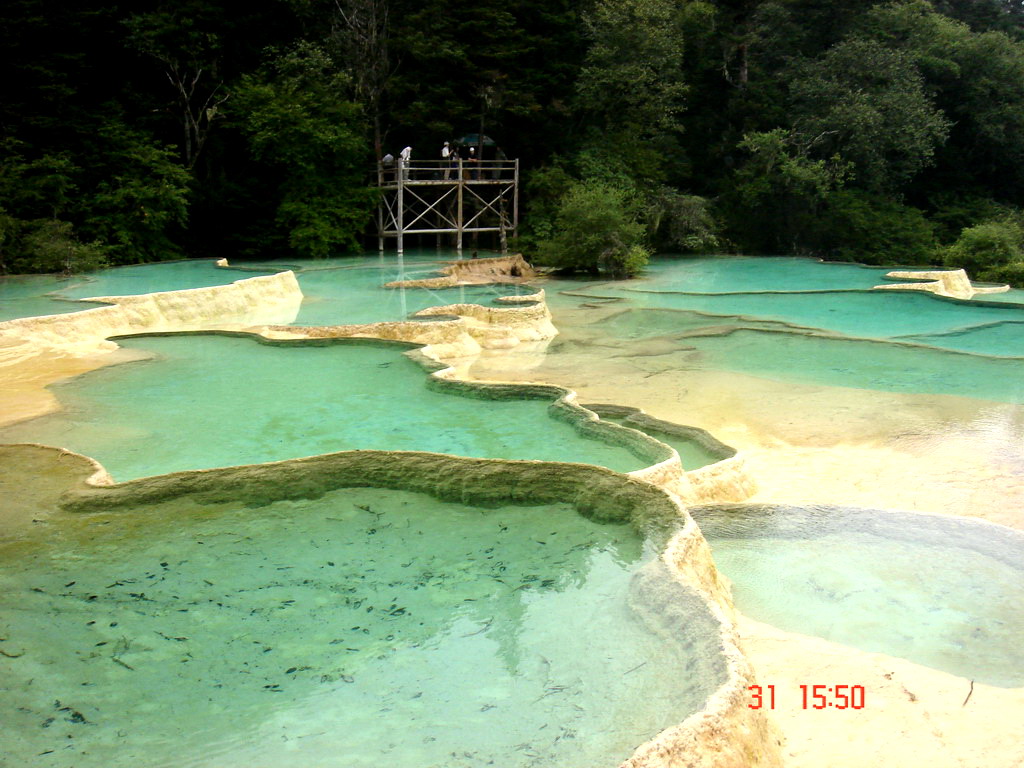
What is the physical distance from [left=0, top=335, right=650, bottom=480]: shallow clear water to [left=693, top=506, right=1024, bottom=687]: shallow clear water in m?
1.05

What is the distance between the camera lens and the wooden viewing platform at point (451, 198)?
2045 cm

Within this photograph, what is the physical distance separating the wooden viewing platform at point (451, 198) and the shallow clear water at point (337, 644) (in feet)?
51.5

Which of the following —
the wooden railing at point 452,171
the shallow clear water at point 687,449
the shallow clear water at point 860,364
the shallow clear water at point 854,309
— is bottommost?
the shallow clear water at point 860,364

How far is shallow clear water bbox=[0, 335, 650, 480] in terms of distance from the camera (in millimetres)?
6527

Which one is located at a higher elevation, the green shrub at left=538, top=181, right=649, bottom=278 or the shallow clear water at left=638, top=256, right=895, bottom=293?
the green shrub at left=538, top=181, right=649, bottom=278

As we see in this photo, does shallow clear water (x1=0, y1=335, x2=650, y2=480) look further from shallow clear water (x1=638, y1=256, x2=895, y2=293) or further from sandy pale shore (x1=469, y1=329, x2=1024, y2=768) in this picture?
shallow clear water (x1=638, y1=256, x2=895, y2=293)

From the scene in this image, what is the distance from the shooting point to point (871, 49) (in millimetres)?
22984

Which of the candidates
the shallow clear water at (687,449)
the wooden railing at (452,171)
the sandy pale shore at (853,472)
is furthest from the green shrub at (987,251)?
the shallow clear water at (687,449)

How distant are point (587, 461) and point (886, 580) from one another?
1.95 metres

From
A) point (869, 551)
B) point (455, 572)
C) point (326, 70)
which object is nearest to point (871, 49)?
point (326, 70)

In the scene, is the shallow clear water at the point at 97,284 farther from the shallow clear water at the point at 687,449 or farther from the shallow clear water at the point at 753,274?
the shallow clear water at the point at 753,274

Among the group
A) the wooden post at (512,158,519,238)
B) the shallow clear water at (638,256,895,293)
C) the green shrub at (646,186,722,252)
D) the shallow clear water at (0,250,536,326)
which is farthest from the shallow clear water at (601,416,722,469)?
the green shrub at (646,186,722,252)
